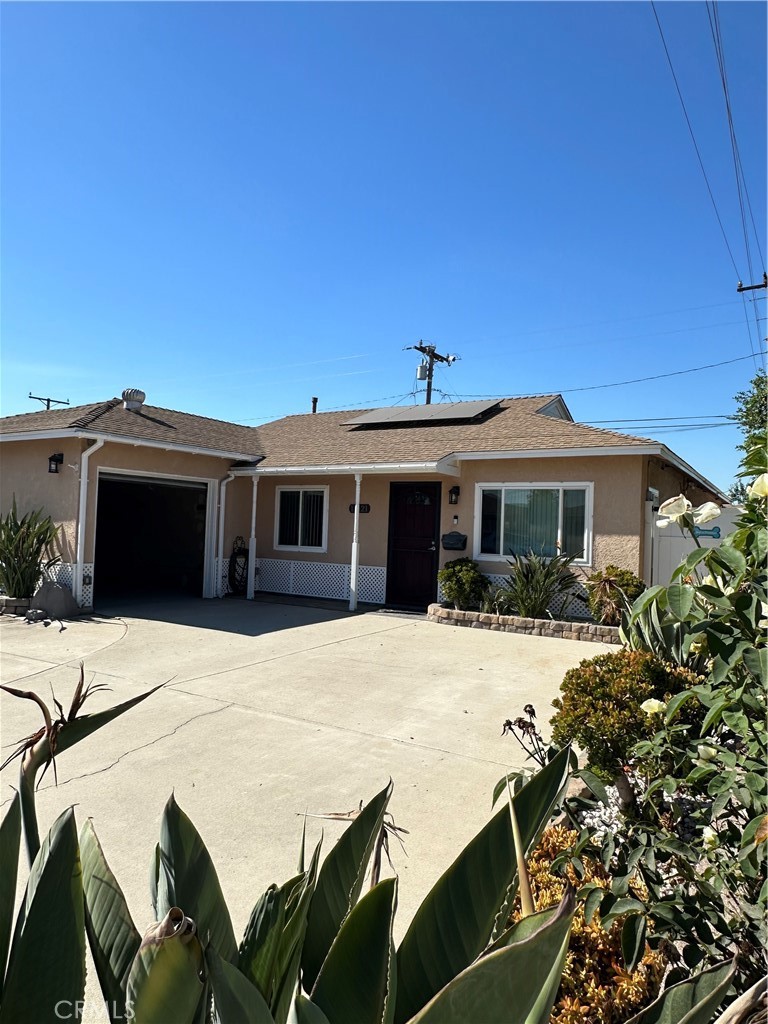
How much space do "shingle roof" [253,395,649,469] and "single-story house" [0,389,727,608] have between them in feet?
0.20

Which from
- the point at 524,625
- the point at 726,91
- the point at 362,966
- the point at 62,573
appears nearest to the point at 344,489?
the point at 524,625

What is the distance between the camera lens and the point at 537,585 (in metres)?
10.8

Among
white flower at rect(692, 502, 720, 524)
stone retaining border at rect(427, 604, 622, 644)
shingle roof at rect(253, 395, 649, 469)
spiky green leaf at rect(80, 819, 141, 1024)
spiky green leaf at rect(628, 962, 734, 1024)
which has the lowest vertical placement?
stone retaining border at rect(427, 604, 622, 644)

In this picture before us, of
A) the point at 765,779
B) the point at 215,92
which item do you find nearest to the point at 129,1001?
the point at 765,779

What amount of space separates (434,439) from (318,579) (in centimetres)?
433

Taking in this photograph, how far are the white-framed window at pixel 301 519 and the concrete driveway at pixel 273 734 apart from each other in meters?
4.96

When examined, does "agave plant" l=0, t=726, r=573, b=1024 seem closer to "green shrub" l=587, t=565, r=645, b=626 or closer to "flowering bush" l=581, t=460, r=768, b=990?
"flowering bush" l=581, t=460, r=768, b=990

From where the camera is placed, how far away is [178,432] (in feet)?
45.3

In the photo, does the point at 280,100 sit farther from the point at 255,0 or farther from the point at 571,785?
the point at 571,785

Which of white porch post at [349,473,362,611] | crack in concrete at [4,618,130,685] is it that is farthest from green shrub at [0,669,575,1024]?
white porch post at [349,473,362,611]

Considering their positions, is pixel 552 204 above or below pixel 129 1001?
above

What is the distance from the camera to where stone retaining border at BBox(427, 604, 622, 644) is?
32.7ft

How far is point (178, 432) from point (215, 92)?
768 cm

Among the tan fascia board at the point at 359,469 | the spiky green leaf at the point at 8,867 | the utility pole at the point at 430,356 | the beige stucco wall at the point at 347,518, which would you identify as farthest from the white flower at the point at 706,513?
the utility pole at the point at 430,356
